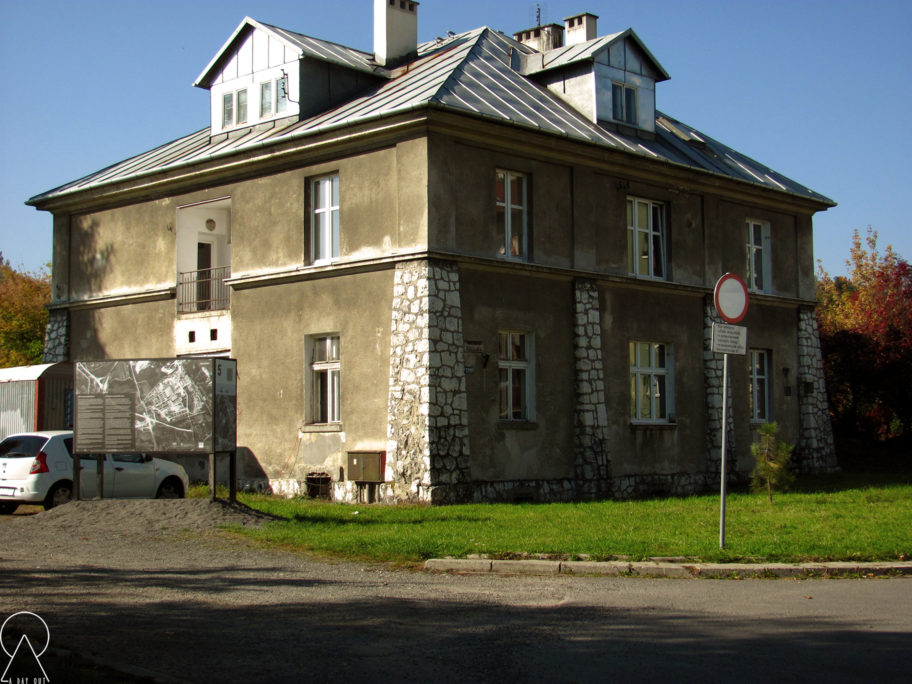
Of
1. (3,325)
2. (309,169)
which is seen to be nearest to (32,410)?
(309,169)

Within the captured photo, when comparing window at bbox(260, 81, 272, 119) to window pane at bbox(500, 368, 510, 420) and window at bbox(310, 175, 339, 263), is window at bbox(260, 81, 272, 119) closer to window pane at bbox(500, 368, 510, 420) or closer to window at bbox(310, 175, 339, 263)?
window at bbox(310, 175, 339, 263)

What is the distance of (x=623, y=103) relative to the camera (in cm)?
2622

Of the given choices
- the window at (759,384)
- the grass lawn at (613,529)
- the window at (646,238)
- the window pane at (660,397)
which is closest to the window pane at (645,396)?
the window pane at (660,397)

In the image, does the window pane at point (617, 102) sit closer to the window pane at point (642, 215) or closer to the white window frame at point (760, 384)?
the window pane at point (642, 215)

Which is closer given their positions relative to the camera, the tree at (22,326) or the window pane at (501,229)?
the window pane at (501,229)

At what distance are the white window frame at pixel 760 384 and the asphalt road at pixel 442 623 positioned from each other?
16.9m

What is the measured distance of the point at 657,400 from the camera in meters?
25.5

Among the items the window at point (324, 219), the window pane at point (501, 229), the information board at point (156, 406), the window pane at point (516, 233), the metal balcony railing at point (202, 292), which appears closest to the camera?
the information board at point (156, 406)

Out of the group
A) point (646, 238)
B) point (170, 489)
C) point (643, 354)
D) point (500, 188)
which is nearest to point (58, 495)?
point (170, 489)

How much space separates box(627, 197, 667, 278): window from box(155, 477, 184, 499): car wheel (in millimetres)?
11199

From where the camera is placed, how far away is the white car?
18.6 m

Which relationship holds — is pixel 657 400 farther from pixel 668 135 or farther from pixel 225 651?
pixel 225 651

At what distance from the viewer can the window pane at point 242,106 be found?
25.8m

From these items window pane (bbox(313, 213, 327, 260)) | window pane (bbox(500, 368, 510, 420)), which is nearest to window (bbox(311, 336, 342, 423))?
window pane (bbox(313, 213, 327, 260))
